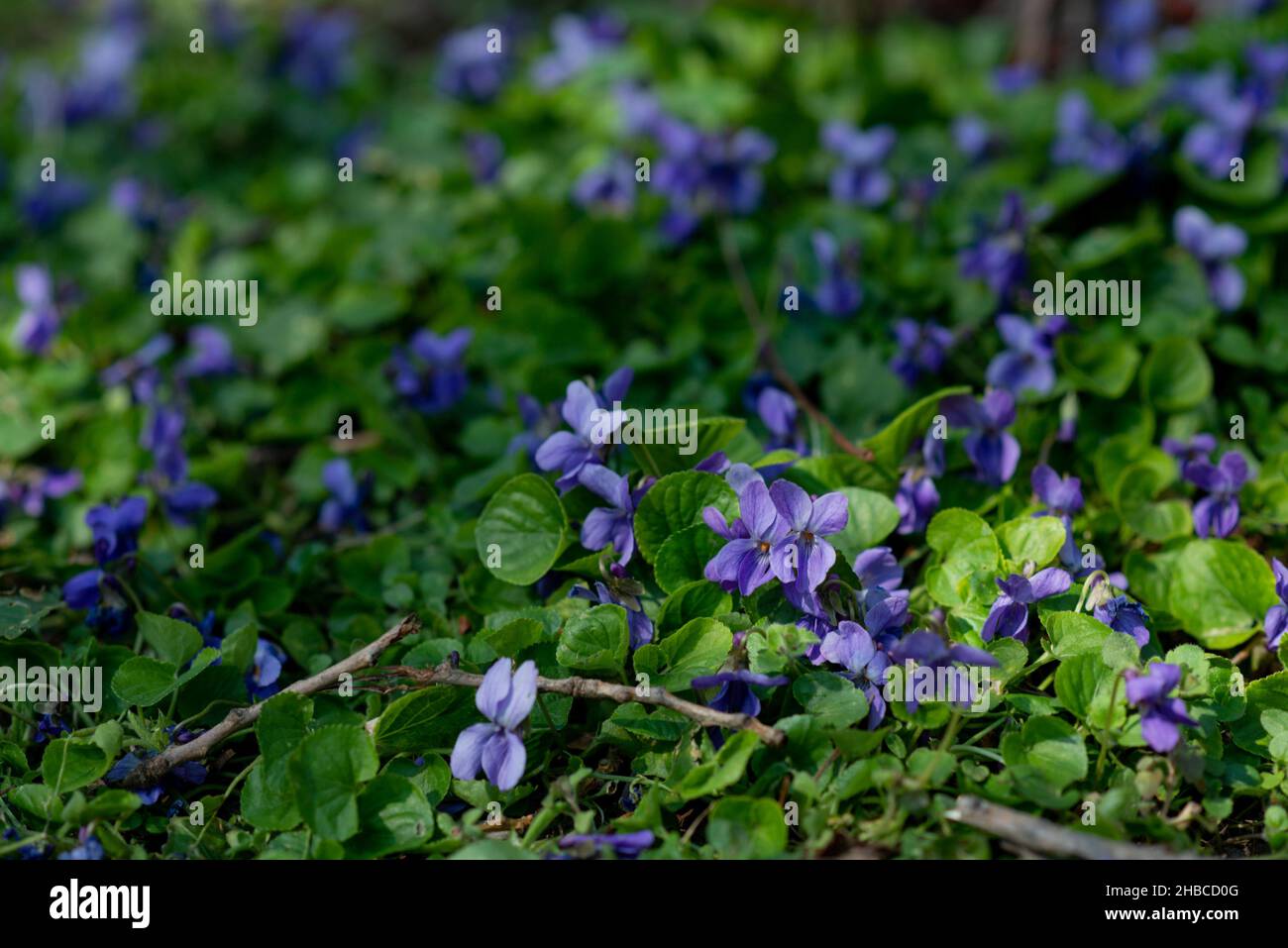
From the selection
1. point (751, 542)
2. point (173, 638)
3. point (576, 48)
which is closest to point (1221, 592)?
point (751, 542)

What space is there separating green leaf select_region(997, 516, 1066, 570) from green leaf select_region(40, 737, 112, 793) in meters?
1.64

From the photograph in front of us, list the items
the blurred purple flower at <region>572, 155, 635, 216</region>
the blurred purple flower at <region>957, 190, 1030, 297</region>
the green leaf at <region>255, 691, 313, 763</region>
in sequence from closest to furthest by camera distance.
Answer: the green leaf at <region>255, 691, 313, 763</region> → the blurred purple flower at <region>957, 190, 1030, 297</region> → the blurred purple flower at <region>572, 155, 635, 216</region>

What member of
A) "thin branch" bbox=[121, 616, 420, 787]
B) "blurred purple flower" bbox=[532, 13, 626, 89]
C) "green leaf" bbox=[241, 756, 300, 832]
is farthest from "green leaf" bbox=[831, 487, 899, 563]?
"blurred purple flower" bbox=[532, 13, 626, 89]

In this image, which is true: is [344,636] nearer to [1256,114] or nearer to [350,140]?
[350,140]

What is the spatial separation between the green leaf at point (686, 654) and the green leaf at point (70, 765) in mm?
925

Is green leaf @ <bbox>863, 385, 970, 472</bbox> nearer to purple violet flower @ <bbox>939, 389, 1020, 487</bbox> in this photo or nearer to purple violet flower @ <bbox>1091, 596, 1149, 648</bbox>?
purple violet flower @ <bbox>939, 389, 1020, 487</bbox>

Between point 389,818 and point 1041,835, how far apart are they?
1.02 metres

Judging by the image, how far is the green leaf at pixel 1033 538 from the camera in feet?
7.30

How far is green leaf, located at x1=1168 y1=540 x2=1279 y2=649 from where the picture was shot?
2312mm

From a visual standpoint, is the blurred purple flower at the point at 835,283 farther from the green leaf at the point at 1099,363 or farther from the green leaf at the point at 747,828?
the green leaf at the point at 747,828

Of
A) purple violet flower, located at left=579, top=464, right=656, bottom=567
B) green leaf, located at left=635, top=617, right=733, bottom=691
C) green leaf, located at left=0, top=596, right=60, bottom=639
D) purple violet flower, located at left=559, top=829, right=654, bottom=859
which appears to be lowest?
purple violet flower, located at left=559, top=829, right=654, bottom=859

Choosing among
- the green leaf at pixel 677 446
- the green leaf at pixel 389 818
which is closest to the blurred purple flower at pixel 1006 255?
the green leaf at pixel 677 446

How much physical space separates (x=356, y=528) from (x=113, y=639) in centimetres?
57

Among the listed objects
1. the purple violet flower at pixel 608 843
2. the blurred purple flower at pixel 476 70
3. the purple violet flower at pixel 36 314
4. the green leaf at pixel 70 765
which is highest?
the blurred purple flower at pixel 476 70
